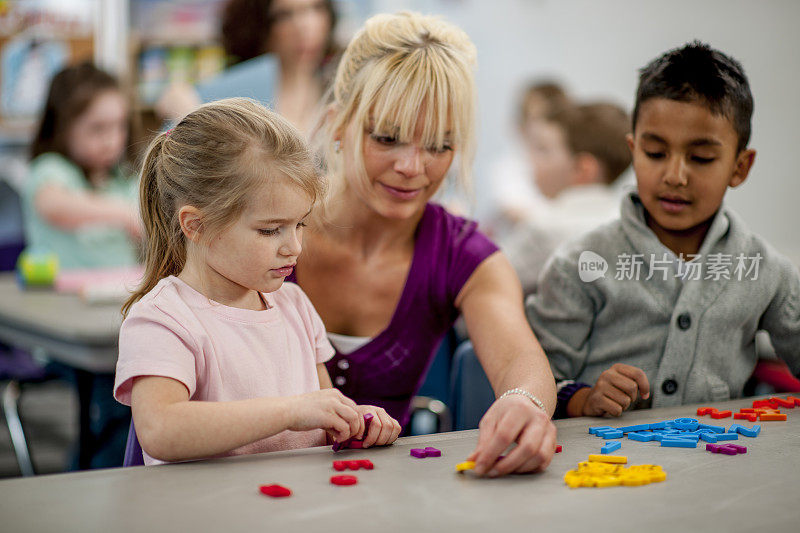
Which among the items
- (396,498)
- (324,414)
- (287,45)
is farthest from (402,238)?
(287,45)

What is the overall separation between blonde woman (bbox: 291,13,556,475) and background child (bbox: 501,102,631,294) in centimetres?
78

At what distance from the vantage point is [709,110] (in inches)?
51.8

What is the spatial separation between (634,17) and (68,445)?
332 cm

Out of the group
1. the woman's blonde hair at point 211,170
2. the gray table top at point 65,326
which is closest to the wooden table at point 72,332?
the gray table top at point 65,326

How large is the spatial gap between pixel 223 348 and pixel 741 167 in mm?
863

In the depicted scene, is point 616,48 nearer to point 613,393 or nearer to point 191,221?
point 613,393

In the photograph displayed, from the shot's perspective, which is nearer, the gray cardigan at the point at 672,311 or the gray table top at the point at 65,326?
the gray cardigan at the point at 672,311

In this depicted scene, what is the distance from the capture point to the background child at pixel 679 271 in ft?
4.36

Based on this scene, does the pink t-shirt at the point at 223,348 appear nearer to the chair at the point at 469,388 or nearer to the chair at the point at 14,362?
the chair at the point at 469,388

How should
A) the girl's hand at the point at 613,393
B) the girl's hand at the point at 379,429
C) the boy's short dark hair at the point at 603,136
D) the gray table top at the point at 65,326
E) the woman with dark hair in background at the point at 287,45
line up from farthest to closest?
the woman with dark hair in background at the point at 287,45
the boy's short dark hair at the point at 603,136
the gray table top at the point at 65,326
the girl's hand at the point at 613,393
the girl's hand at the point at 379,429

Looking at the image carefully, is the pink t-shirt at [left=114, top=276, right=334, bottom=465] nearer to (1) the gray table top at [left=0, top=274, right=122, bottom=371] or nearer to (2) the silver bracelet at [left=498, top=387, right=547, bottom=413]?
(2) the silver bracelet at [left=498, top=387, right=547, bottom=413]

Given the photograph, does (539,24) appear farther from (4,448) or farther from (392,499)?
(392,499)

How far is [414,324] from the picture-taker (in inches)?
55.4

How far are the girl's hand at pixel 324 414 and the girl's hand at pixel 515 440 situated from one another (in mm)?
137
